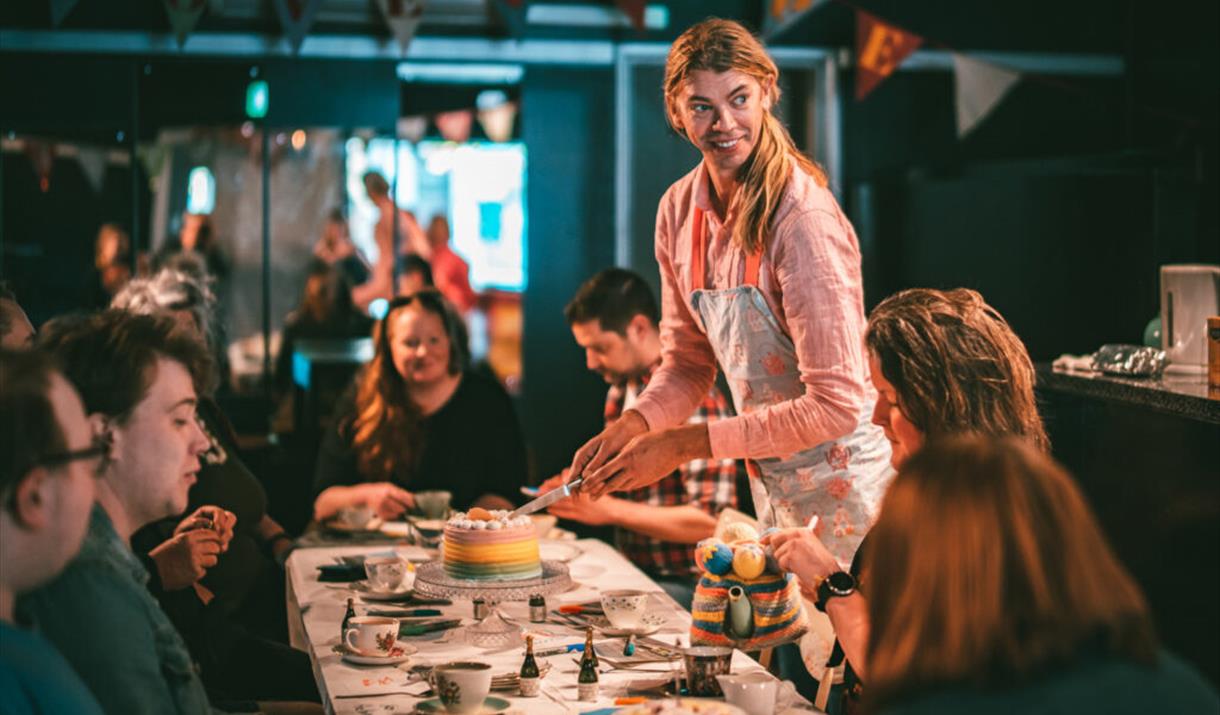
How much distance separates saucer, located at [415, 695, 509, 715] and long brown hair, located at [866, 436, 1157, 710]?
95 cm

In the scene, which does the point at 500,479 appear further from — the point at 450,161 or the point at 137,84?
the point at 450,161

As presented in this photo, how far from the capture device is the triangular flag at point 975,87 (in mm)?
6790

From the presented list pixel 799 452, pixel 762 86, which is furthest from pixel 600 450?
pixel 762 86

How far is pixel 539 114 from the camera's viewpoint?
6.68m

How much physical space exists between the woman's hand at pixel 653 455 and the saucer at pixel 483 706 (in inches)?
21.4

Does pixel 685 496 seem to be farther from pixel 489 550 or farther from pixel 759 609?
pixel 759 609

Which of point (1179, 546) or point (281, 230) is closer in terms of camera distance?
point (1179, 546)

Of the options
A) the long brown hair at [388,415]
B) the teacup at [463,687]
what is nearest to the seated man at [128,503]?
the teacup at [463,687]

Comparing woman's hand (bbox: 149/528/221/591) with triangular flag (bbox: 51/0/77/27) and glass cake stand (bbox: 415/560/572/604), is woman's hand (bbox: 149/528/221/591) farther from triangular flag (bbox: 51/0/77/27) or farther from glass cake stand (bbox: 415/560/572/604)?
triangular flag (bbox: 51/0/77/27)

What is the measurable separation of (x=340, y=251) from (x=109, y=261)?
1551 millimetres

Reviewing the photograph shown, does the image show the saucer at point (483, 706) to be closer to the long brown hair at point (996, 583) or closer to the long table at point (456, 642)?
the long table at point (456, 642)

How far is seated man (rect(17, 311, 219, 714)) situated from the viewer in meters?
1.62

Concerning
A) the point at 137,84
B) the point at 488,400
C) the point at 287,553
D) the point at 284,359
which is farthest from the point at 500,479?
the point at 137,84

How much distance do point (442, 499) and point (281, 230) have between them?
4537mm
